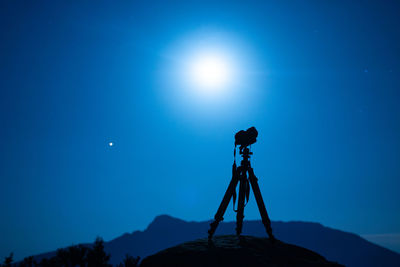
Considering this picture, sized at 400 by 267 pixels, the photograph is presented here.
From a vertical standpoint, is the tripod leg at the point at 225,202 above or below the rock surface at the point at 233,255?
above

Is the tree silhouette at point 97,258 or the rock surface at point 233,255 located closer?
the rock surface at point 233,255

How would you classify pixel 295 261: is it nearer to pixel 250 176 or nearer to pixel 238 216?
pixel 238 216

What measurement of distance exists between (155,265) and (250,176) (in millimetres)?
3573

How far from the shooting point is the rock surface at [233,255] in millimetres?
6117

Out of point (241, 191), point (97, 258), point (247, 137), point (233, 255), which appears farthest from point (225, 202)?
point (97, 258)

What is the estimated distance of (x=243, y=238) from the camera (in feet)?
25.1

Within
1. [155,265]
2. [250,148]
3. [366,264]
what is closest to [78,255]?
[155,265]

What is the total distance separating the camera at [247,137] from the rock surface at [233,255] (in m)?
2.78

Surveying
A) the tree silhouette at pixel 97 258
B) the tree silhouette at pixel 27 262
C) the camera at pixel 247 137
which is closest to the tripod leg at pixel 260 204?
the camera at pixel 247 137

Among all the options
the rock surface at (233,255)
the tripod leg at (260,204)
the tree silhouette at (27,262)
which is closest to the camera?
the rock surface at (233,255)

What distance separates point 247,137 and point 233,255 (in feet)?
11.6

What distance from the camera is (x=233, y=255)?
628cm

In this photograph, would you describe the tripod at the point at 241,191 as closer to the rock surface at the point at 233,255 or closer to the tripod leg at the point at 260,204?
the tripod leg at the point at 260,204

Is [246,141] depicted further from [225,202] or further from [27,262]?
[27,262]
